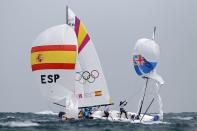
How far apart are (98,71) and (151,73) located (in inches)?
195

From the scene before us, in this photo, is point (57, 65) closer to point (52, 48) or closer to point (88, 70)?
point (52, 48)

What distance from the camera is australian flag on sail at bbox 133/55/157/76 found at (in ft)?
172

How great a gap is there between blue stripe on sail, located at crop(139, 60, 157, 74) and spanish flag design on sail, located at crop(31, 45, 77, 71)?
7511 mm

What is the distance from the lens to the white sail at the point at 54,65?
155 ft

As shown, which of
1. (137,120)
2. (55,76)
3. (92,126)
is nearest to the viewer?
(92,126)

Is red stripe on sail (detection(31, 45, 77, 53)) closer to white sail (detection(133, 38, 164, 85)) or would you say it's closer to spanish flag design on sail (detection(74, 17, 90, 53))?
spanish flag design on sail (detection(74, 17, 90, 53))

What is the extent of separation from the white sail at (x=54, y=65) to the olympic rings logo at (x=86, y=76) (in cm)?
604

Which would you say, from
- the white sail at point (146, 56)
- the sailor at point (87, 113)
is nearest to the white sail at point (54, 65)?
the sailor at point (87, 113)

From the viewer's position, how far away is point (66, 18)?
174 feet

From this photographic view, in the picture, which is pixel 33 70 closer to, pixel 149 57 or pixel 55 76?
pixel 55 76

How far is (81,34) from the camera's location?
54.0 meters

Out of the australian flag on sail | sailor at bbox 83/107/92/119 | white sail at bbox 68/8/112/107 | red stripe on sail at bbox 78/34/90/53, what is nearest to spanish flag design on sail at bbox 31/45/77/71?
red stripe on sail at bbox 78/34/90/53

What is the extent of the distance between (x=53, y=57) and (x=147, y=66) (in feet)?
31.4

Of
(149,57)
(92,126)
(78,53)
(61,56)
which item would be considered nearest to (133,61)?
(149,57)
